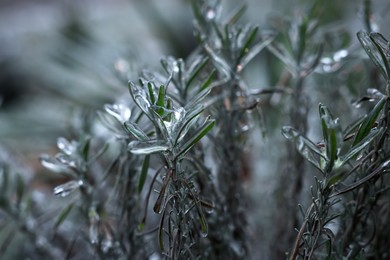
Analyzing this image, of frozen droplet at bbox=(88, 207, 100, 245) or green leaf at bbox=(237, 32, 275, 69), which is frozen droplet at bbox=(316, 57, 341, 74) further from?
frozen droplet at bbox=(88, 207, 100, 245)

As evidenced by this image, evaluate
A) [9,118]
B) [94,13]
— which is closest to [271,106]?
[9,118]

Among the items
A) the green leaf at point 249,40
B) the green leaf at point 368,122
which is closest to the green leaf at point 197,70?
the green leaf at point 249,40

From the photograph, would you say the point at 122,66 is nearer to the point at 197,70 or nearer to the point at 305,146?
the point at 197,70

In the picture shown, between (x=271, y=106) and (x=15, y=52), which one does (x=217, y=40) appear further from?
(x=15, y=52)

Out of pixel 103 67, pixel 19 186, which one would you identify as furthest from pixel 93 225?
pixel 103 67

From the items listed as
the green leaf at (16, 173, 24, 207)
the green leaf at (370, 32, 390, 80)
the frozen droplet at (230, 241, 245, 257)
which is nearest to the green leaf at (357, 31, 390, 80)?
the green leaf at (370, 32, 390, 80)

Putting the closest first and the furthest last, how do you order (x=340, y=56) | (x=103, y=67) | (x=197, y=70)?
(x=197, y=70) < (x=340, y=56) < (x=103, y=67)
